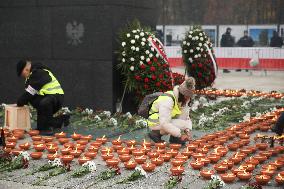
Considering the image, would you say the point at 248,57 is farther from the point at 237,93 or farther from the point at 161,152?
the point at 161,152

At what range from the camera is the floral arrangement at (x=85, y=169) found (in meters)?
7.40

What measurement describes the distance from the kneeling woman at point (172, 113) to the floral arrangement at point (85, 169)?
1.71 meters

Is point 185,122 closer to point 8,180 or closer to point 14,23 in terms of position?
point 8,180

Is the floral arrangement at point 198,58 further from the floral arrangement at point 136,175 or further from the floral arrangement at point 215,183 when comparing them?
the floral arrangement at point 215,183

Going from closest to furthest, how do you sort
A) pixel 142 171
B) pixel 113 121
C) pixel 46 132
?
1. pixel 142 171
2. pixel 46 132
3. pixel 113 121

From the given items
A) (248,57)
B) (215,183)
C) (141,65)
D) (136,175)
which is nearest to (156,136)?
(136,175)

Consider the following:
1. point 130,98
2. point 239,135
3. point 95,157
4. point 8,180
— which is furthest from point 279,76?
→ point 8,180

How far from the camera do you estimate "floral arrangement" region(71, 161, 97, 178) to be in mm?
7398

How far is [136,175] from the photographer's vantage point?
7266 millimetres

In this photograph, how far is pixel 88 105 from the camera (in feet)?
42.7

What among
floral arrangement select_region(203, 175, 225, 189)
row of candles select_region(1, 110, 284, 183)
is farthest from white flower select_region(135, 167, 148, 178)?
floral arrangement select_region(203, 175, 225, 189)

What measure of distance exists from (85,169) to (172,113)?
7.45ft

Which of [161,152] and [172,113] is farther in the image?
[172,113]

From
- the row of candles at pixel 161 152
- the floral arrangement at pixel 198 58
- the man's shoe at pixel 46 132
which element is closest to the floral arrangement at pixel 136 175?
the row of candles at pixel 161 152
